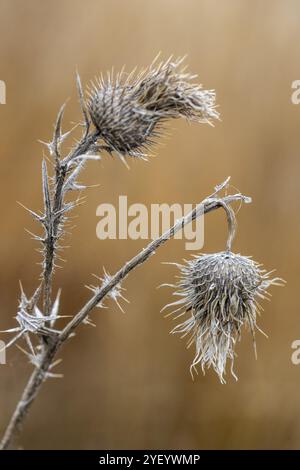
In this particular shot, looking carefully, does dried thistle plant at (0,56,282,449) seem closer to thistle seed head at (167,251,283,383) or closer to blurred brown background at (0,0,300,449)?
thistle seed head at (167,251,283,383)

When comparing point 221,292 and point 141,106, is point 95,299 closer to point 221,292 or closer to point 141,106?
point 221,292

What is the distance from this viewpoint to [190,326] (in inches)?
55.2

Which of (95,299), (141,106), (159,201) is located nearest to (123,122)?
(141,106)

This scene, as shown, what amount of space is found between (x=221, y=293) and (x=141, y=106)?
1.50 feet

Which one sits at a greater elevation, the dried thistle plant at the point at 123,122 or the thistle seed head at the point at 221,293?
the dried thistle plant at the point at 123,122

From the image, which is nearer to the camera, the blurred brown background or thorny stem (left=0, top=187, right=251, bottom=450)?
thorny stem (left=0, top=187, right=251, bottom=450)

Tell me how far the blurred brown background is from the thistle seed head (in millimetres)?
1164

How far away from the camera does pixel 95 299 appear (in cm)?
134

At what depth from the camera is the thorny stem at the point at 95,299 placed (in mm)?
1304

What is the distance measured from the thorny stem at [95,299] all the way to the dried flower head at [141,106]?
0.62 feet

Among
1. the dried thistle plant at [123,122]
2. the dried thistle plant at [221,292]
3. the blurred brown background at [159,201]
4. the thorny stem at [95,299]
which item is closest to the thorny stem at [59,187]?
the dried thistle plant at [123,122]

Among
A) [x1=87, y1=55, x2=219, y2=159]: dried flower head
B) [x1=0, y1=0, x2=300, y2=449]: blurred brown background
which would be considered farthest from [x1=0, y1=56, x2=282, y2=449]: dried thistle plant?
[x1=0, y1=0, x2=300, y2=449]: blurred brown background

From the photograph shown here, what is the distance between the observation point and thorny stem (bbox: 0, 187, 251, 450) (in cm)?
130

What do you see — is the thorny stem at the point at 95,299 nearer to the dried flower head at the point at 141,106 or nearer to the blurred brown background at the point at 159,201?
the dried flower head at the point at 141,106
